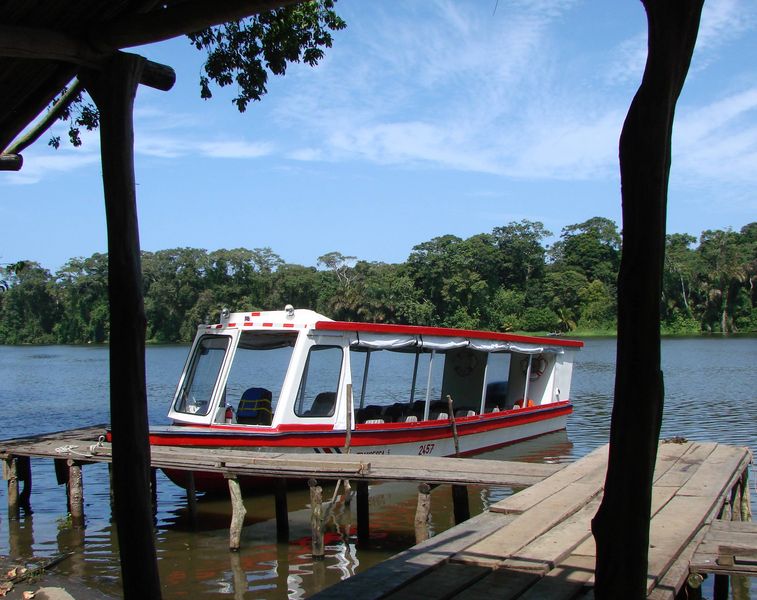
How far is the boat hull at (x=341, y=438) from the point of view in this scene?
37.8ft

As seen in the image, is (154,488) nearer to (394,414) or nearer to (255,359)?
(255,359)

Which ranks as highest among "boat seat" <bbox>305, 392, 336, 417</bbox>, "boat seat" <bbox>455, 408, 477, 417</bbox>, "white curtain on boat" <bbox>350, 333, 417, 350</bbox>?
"white curtain on boat" <bbox>350, 333, 417, 350</bbox>

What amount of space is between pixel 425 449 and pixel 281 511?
13.4 ft

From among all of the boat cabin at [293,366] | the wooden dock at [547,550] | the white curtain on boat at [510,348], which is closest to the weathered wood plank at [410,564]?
the wooden dock at [547,550]

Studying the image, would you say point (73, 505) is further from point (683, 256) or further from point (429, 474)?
point (683, 256)

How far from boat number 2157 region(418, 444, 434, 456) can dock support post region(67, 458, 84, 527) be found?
537 cm

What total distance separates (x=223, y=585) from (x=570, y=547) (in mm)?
4456

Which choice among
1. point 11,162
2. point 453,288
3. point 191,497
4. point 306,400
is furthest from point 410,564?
point 453,288

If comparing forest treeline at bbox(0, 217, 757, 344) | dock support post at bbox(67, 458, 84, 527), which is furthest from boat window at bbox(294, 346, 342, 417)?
forest treeline at bbox(0, 217, 757, 344)

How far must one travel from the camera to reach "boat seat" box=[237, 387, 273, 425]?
12.4 metres

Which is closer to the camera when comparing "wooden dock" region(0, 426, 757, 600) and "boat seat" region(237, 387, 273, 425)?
"wooden dock" region(0, 426, 757, 600)

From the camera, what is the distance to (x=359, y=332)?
13.0 m

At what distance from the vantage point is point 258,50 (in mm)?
7305

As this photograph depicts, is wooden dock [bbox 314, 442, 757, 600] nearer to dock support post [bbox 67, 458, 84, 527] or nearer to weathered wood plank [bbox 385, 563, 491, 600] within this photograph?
weathered wood plank [bbox 385, 563, 491, 600]
